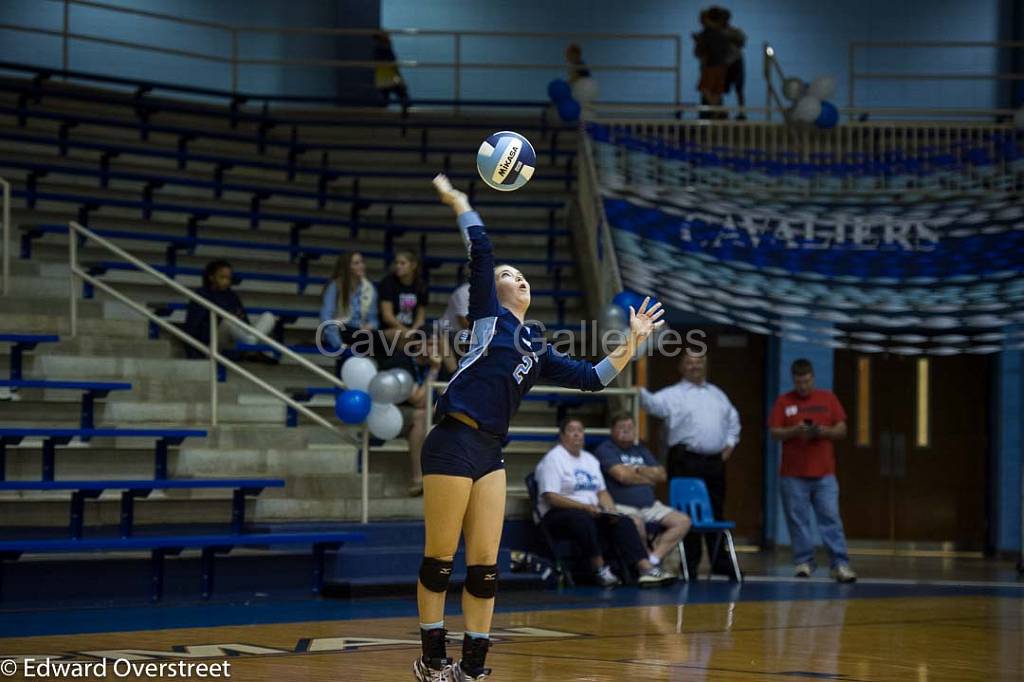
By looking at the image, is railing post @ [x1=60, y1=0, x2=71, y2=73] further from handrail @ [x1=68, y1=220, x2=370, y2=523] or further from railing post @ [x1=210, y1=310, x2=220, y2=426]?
railing post @ [x1=210, y1=310, x2=220, y2=426]

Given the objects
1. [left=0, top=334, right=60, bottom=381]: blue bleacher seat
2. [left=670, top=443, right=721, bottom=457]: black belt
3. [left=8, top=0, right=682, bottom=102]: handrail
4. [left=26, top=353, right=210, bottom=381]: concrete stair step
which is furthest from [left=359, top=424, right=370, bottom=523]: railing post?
[left=8, top=0, right=682, bottom=102]: handrail

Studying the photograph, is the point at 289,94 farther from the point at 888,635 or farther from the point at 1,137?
the point at 888,635

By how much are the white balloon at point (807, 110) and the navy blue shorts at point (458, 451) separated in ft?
33.0

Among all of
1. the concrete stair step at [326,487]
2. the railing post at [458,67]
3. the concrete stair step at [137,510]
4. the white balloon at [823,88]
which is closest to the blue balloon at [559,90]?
the railing post at [458,67]

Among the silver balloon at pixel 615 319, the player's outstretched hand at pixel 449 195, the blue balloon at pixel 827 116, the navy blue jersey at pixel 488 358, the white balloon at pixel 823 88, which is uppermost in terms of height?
the white balloon at pixel 823 88

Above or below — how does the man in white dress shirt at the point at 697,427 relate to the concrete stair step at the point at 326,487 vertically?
above

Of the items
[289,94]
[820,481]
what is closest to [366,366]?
[820,481]

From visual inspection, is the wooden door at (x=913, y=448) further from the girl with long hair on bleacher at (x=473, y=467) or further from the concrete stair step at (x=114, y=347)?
the girl with long hair on bleacher at (x=473, y=467)

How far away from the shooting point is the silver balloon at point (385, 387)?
9.73 m

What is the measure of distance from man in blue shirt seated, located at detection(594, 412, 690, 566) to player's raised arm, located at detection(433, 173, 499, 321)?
17.4ft

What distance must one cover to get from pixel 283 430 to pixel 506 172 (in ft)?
17.8

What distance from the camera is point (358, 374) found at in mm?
9898

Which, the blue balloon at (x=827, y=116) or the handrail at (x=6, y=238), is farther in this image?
the blue balloon at (x=827, y=116)

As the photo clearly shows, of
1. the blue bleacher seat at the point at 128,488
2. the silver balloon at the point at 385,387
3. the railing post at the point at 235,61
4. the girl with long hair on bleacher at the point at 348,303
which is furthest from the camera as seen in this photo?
the railing post at the point at 235,61
